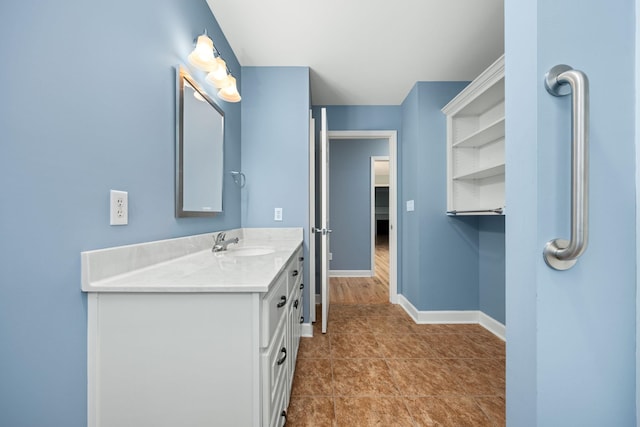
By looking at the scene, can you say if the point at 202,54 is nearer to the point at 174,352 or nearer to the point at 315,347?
the point at 174,352

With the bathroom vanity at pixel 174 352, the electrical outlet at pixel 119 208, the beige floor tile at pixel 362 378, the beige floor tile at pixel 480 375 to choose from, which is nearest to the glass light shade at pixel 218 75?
the electrical outlet at pixel 119 208

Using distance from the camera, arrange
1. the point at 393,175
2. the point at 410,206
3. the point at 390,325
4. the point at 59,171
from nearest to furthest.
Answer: the point at 59,171, the point at 390,325, the point at 410,206, the point at 393,175

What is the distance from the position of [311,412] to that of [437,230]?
194cm

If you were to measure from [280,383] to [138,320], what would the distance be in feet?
2.06

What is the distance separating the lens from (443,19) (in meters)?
1.72

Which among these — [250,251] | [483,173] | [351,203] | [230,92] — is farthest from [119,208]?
[351,203]

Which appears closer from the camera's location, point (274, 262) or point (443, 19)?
point (274, 262)

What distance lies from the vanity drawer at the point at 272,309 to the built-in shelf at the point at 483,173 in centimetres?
182

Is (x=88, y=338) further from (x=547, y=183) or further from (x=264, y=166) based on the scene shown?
Answer: (x=264, y=166)

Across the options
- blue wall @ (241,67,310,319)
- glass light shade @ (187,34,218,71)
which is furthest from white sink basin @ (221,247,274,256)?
glass light shade @ (187,34,218,71)

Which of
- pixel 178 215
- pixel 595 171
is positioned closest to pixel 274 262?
pixel 178 215

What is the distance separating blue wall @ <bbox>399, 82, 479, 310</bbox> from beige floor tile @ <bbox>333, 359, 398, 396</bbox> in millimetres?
1037

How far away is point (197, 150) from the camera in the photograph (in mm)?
1471

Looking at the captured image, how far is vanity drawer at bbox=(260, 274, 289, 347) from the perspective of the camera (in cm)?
79
